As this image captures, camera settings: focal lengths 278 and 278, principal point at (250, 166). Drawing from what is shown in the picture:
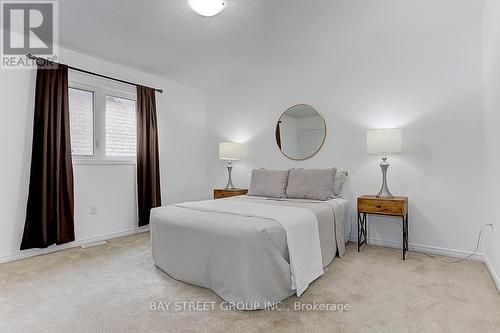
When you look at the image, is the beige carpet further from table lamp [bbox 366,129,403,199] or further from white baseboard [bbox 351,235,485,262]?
table lamp [bbox 366,129,403,199]

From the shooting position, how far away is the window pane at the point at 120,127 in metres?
3.88

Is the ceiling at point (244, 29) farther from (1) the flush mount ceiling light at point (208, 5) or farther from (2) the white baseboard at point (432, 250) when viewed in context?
(2) the white baseboard at point (432, 250)

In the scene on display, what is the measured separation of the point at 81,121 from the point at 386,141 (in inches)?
146

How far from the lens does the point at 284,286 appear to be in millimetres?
1990

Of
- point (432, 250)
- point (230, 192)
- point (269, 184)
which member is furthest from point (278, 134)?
point (432, 250)

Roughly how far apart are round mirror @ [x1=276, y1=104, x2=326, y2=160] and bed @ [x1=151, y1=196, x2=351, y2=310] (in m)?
1.38

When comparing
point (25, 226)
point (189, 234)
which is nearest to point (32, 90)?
point (25, 226)

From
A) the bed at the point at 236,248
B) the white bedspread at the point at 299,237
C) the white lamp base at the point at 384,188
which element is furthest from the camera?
the white lamp base at the point at 384,188

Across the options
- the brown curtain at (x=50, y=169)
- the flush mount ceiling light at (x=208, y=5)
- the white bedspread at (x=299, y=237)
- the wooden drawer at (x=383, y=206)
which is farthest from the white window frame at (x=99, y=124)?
the wooden drawer at (x=383, y=206)

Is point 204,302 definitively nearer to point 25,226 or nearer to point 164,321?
point 164,321

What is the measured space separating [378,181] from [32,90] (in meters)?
4.15

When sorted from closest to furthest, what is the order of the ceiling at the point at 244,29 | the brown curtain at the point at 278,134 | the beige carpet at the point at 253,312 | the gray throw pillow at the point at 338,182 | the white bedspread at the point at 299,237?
the beige carpet at the point at 253,312, the white bedspread at the point at 299,237, the ceiling at the point at 244,29, the gray throw pillow at the point at 338,182, the brown curtain at the point at 278,134

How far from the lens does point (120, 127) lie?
13.1 ft

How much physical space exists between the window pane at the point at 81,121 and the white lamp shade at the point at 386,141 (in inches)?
138
